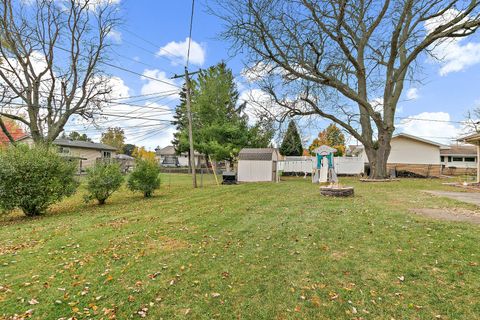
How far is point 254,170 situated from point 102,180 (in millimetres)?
10260

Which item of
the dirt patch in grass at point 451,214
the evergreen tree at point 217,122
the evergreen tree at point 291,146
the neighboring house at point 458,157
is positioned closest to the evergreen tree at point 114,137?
the evergreen tree at point 217,122

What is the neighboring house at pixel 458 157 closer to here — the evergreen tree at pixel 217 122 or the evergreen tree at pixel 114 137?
the evergreen tree at pixel 217 122

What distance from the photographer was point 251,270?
3.43 metres

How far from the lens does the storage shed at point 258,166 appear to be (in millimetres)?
17781

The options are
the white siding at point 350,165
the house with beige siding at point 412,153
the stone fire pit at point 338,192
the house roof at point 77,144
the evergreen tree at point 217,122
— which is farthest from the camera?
the house roof at point 77,144

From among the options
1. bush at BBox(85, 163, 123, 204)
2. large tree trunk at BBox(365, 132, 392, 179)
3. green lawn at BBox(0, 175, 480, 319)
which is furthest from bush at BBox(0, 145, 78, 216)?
large tree trunk at BBox(365, 132, 392, 179)

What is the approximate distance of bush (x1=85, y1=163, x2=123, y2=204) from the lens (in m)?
9.68

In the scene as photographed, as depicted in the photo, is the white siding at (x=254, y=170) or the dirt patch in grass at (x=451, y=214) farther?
the white siding at (x=254, y=170)

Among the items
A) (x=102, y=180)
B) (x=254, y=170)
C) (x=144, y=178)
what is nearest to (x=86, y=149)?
(x=254, y=170)

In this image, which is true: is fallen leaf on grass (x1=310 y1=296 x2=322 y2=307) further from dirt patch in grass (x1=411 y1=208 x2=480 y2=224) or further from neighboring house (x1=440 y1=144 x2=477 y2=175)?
neighboring house (x1=440 y1=144 x2=477 y2=175)

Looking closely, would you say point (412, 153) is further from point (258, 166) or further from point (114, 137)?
point (114, 137)

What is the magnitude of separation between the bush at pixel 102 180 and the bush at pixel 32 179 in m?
0.85

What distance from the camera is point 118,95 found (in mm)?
18625

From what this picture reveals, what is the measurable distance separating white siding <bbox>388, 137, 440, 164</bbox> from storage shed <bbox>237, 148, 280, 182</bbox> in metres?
13.4
